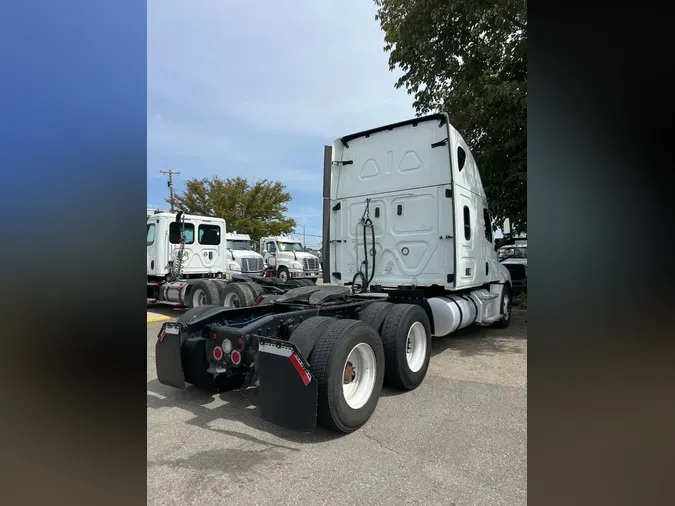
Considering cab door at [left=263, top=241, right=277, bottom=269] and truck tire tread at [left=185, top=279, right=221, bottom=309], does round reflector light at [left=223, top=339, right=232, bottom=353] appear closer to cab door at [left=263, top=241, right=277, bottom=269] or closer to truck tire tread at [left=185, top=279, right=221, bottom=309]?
truck tire tread at [left=185, top=279, right=221, bottom=309]

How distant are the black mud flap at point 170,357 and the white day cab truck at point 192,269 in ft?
15.1

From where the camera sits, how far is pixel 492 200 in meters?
10.1

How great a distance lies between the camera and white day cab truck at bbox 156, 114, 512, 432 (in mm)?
3496

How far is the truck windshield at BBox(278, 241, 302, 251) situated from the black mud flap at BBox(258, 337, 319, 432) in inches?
684

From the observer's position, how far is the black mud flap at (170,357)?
13.7 feet

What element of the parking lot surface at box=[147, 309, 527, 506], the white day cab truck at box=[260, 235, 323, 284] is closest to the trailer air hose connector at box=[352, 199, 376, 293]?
the parking lot surface at box=[147, 309, 527, 506]

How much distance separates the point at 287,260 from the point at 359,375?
1650 cm

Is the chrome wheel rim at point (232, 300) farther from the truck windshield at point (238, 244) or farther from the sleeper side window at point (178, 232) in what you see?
the truck windshield at point (238, 244)

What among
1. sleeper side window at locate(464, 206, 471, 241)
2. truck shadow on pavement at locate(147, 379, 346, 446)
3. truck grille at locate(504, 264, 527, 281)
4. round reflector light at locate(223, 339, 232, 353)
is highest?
sleeper side window at locate(464, 206, 471, 241)

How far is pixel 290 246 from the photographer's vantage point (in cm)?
2098
